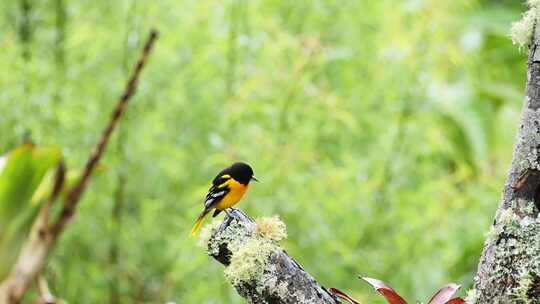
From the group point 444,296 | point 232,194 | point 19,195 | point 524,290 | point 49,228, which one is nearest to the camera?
point 49,228

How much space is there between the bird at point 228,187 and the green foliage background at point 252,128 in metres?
1.77

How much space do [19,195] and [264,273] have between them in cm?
69

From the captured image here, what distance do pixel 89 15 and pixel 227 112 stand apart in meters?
0.84

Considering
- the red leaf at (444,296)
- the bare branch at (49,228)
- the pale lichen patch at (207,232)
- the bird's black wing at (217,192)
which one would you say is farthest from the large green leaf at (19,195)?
the bare branch at (49,228)

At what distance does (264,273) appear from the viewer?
103cm

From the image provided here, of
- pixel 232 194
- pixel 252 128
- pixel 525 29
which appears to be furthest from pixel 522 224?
pixel 252 128

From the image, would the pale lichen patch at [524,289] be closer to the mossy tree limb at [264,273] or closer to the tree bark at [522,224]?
the tree bark at [522,224]

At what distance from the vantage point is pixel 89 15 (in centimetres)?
369

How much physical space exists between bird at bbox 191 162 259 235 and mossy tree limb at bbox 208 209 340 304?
203 mm

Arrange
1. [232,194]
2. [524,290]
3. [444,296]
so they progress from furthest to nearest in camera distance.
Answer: [232,194] → [444,296] → [524,290]

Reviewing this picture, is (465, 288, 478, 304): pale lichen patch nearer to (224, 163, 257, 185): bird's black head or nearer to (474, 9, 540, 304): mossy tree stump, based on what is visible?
(474, 9, 540, 304): mossy tree stump

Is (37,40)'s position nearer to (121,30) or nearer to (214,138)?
(121,30)

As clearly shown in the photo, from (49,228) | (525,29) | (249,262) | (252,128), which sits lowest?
(49,228)

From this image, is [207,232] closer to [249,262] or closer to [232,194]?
[249,262]
